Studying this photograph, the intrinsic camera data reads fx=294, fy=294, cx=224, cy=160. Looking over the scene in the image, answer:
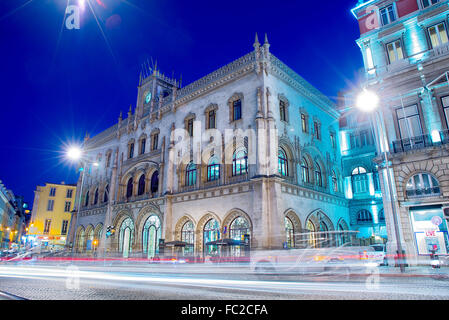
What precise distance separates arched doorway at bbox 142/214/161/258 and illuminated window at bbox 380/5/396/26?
26.4m

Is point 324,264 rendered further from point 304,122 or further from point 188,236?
point 304,122

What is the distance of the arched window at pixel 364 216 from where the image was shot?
31234mm

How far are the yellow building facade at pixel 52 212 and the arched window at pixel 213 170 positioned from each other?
43.9m

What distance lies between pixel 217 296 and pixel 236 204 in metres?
16.0

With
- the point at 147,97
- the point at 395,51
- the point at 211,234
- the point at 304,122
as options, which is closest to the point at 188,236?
the point at 211,234

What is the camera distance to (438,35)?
19.9 meters

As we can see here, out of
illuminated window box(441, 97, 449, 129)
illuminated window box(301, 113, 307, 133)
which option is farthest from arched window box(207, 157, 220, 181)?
illuminated window box(441, 97, 449, 129)

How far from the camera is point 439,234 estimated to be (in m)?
17.6

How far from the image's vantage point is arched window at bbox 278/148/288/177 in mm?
25438

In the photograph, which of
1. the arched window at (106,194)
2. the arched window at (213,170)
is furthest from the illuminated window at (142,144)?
the arched window at (213,170)

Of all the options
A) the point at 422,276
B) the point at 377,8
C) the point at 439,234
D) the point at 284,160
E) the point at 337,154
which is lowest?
the point at 422,276

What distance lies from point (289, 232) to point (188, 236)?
30.4ft
